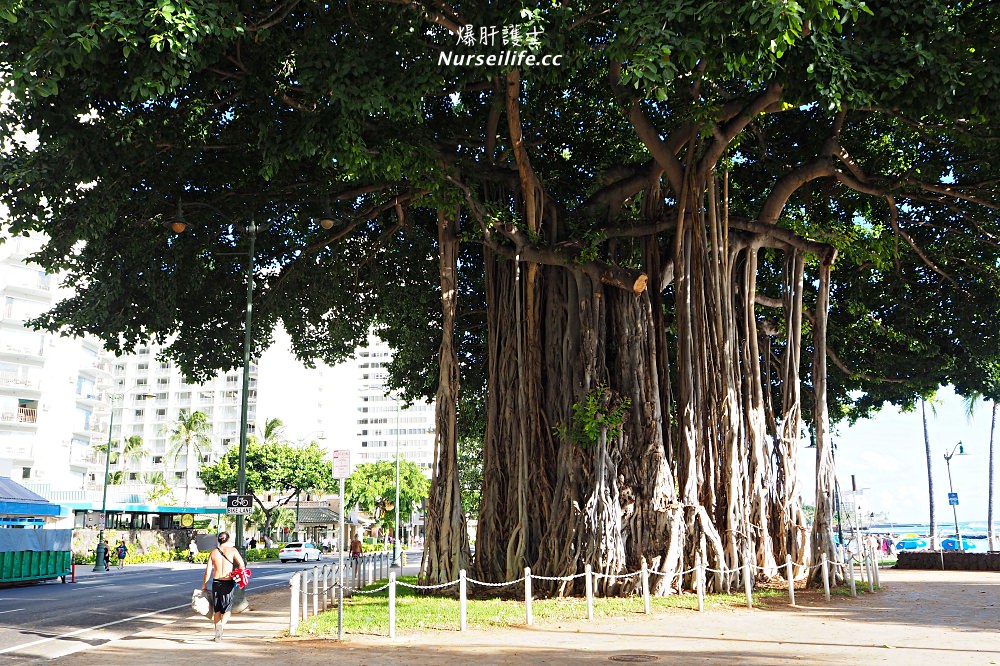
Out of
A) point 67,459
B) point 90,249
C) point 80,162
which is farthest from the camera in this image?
point 67,459

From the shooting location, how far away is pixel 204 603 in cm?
1199

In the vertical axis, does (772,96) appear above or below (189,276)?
above

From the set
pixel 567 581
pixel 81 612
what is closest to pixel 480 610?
pixel 567 581

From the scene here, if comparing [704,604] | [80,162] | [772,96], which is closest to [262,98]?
[80,162]

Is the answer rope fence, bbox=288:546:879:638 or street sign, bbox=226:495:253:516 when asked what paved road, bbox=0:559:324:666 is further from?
rope fence, bbox=288:546:879:638

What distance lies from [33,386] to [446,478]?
1760 inches

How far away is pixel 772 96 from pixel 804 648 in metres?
9.03

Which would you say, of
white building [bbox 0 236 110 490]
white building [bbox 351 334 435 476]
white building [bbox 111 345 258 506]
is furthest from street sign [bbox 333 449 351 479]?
white building [bbox 351 334 435 476]

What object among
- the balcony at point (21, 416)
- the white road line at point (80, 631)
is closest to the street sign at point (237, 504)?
the white road line at point (80, 631)

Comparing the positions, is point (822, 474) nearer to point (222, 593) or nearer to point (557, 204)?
point (557, 204)

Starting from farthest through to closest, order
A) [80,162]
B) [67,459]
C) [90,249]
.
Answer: [67,459]
[90,249]
[80,162]

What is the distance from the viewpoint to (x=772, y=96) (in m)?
14.7

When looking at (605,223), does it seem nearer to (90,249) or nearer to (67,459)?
(90,249)

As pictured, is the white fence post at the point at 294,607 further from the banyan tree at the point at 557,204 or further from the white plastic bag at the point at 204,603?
the banyan tree at the point at 557,204
